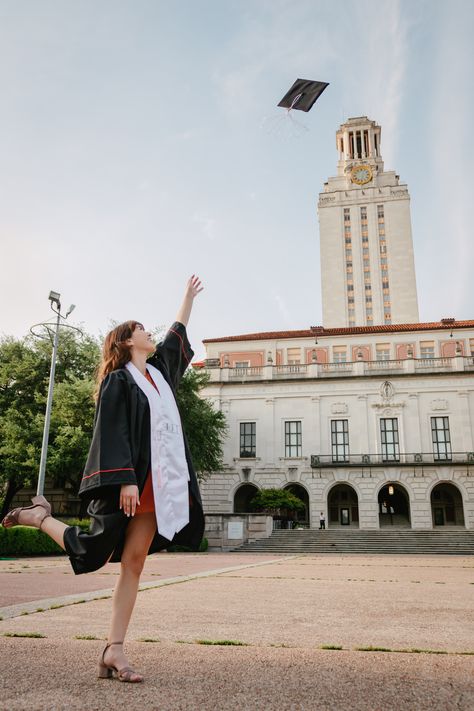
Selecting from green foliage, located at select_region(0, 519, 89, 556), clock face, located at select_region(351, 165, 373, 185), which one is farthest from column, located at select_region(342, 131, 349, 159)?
green foliage, located at select_region(0, 519, 89, 556)

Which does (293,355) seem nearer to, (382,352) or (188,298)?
(382,352)

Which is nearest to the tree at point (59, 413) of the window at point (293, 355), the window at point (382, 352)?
the window at point (293, 355)

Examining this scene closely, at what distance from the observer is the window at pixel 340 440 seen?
41.9 meters

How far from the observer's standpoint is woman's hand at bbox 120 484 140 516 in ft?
9.71

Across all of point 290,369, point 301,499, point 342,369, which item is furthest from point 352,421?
point 301,499

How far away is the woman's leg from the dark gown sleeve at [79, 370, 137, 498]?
30 cm

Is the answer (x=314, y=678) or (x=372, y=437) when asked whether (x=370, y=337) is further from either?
(x=314, y=678)

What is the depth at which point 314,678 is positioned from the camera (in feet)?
9.50

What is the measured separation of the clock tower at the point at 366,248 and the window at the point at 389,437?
43271 millimetres

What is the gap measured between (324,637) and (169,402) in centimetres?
220

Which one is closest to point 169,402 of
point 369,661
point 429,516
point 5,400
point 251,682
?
point 251,682

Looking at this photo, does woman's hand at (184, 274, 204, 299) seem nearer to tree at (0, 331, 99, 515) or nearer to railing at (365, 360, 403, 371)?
tree at (0, 331, 99, 515)

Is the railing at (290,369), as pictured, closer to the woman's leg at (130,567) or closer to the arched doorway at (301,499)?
the arched doorway at (301,499)

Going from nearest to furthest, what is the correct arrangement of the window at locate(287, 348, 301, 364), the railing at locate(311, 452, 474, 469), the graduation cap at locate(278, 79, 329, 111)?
the graduation cap at locate(278, 79, 329, 111) < the railing at locate(311, 452, 474, 469) < the window at locate(287, 348, 301, 364)
